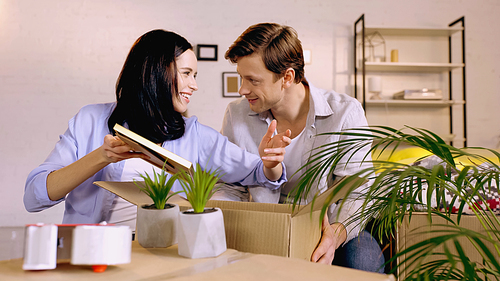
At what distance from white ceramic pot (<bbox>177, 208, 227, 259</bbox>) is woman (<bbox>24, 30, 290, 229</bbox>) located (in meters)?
0.58

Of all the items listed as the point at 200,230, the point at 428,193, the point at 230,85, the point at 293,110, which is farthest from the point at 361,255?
the point at 230,85

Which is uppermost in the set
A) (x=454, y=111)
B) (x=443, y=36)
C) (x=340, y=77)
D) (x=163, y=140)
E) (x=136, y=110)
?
(x=443, y=36)

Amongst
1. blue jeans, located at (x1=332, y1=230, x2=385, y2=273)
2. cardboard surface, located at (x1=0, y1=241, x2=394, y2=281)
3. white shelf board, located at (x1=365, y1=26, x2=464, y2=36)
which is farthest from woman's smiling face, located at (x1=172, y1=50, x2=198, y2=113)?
white shelf board, located at (x1=365, y1=26, x2=464, y2=36)

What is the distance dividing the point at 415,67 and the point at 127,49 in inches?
106

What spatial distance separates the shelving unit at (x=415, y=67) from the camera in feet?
10.8

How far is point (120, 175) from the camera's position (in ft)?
4.24

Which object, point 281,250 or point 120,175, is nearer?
point 281,250

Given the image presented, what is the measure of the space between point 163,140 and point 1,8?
307cm

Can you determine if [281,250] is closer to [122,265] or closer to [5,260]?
[122,265]

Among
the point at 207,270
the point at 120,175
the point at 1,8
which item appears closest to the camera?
the point at 207,270

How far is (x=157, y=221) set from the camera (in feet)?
2.12

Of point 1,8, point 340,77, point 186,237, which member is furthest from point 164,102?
point 1,8

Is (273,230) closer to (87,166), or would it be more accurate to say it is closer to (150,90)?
(87,166)

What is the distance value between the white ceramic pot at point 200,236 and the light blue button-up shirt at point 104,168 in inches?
25.1
